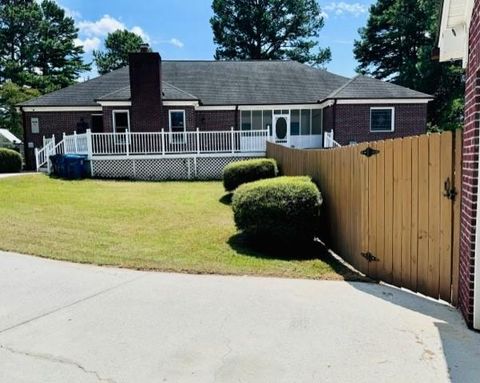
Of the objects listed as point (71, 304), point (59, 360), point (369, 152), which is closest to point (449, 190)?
point (369, 152)

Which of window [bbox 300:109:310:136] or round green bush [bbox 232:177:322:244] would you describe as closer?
round green bush [bbox 232:177:322:244]

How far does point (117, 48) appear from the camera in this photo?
50406mm

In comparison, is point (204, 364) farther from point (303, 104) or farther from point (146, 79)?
point (303, 104)

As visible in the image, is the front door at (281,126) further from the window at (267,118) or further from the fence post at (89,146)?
the fence post at (89,146)

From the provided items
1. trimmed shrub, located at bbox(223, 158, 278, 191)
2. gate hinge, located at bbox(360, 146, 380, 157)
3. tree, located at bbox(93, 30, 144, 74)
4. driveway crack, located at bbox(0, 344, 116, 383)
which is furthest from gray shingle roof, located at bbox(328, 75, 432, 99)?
tree, located at bbox(93, 30, 144, 74)

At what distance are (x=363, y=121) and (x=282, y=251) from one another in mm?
17797

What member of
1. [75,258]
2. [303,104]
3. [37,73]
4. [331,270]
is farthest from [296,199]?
[37,73]

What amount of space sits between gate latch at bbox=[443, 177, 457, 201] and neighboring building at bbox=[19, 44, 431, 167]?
1797 cm

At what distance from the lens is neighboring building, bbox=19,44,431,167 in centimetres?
2173

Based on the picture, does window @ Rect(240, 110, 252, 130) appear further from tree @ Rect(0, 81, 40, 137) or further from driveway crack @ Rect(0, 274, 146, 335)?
tree @ Rect(0, 81, 40, 137)

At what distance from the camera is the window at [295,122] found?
25.2 meters

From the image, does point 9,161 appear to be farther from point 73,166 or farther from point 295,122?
point 295,122

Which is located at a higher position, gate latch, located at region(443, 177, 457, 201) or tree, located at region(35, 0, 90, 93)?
tree, located at region(35, 0, 90, 93)

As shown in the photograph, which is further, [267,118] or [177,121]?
[267,118]
